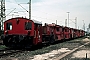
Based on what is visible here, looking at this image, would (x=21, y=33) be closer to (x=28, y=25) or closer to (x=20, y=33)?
(x=20, y=33)

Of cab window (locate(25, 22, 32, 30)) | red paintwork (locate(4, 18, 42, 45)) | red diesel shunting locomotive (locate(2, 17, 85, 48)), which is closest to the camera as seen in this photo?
red diesel shunting locomotive (locate(2, 17, 85, 48))

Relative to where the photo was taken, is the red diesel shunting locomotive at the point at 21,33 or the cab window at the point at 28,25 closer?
the red diesel shunting locomotive at the point at 21,33

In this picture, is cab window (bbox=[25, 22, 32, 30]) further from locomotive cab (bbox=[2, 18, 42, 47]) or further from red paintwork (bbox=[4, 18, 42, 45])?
red paintwork (bbox=[4, 18, 42, 45])

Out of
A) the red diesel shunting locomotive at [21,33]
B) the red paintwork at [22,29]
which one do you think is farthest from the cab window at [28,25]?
the red paintwork at [22,29]

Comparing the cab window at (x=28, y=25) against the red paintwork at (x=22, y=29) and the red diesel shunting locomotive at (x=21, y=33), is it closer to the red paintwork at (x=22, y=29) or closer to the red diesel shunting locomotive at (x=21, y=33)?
the red diesel shunting locomotive at (x=21, y=33)

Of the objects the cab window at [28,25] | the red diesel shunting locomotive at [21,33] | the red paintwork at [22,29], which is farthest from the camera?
the cab window at [28,25]

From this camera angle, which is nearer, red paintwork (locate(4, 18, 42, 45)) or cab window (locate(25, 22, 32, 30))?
red paintwork (locate(4, 18, 42, 45))

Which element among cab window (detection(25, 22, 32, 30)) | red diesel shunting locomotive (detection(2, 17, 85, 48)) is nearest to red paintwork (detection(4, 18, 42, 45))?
red diesel shunting locomotive (detection(2, 17, 85, 48))

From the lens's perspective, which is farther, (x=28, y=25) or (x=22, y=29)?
(x=28, y=25)

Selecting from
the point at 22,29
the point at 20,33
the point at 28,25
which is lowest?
the point at 20,33

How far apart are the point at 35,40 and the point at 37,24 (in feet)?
6.30

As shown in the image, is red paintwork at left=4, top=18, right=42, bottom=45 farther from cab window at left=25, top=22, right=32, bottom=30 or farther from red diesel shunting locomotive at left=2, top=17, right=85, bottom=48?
cab window at left=25, top=22, right=32, bottom=30

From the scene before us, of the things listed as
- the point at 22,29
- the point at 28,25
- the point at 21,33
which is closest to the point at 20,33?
the point at 21,33

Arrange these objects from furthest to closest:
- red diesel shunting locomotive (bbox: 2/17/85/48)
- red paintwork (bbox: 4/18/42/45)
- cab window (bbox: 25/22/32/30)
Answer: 1. cab window (bbox: 25/22/32/30)
2. red paintwork (bbox: 4/18/42/45)
3. red diesel shunting locomotive (bbox: 2/17/85/48)
